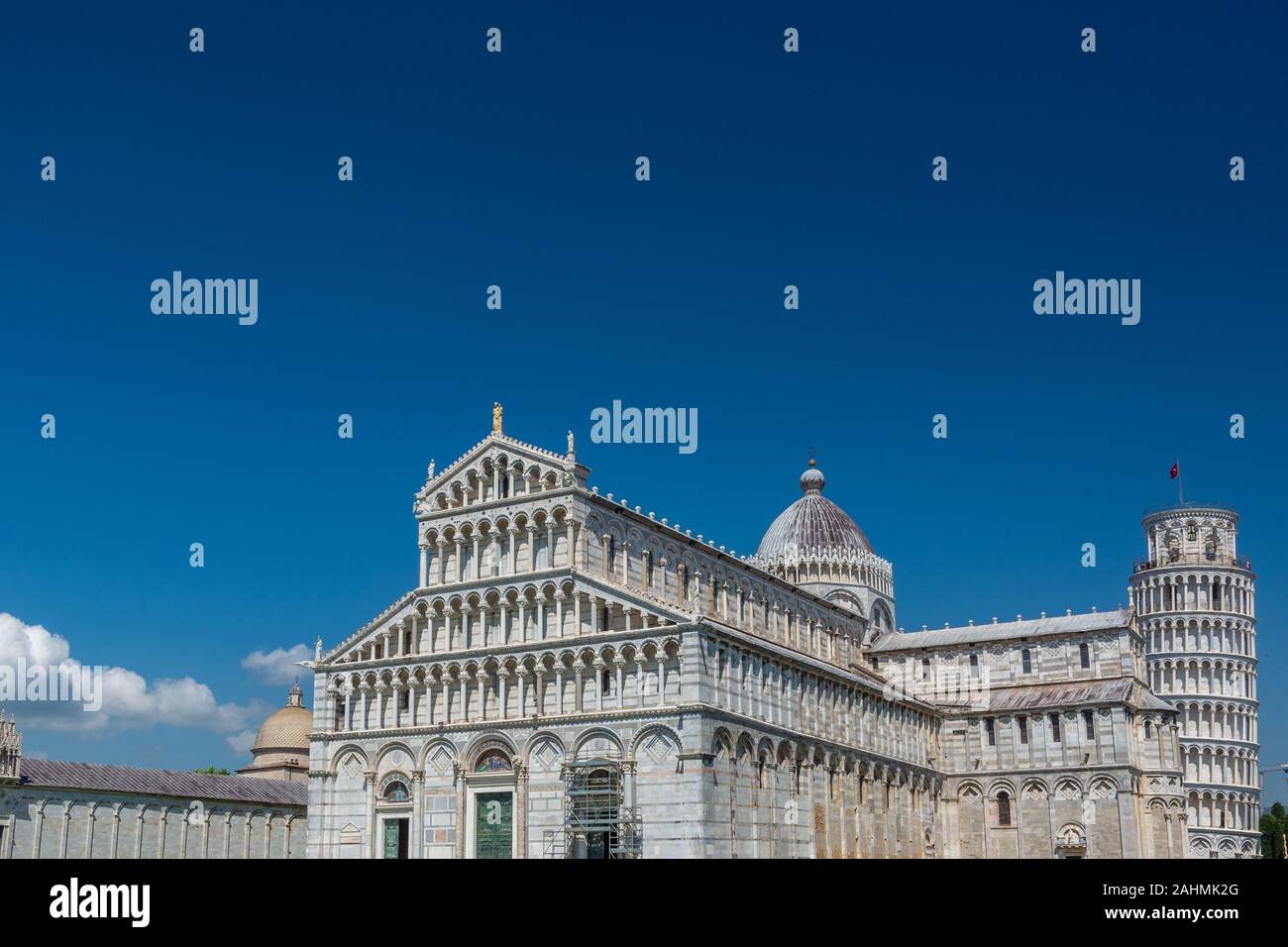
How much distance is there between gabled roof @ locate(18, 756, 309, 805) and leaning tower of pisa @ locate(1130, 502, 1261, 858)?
247ft

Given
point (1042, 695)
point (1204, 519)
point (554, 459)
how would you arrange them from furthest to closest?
1. point (1204, 519)
2. point (1042, 695)
3. point (554, 459)

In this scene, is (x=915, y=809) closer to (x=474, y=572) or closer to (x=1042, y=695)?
(x=1042, y=695)

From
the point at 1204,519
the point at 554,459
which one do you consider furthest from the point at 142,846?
the point at 1204,519

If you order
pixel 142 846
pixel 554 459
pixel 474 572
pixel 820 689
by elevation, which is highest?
pixel 554 459

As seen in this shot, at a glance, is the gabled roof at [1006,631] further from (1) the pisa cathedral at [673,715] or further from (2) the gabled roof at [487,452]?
(2) the gabled roof at [487,452]

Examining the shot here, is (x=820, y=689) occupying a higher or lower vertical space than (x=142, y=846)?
higher

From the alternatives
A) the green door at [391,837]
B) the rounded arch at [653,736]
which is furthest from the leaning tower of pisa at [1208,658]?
the green door at [391,837]

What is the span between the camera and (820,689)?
244 feet

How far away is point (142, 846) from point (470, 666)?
26629 mm

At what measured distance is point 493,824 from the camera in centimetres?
6612

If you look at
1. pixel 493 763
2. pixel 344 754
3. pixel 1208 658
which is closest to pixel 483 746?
pixel 493 763

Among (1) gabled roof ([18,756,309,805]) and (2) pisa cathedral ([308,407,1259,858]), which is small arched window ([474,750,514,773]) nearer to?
(2) pisa cathedral ([308,407,1259,858])

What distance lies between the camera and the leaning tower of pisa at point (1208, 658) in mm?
114250

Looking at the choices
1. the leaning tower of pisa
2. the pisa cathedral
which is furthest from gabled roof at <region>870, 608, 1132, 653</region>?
the leaning tower of pisa
